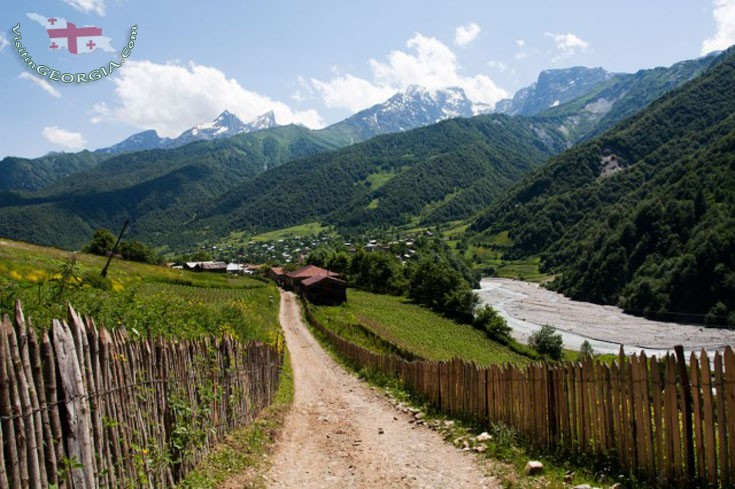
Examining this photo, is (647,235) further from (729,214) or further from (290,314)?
(290,314)

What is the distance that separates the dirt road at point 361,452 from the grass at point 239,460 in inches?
12.2

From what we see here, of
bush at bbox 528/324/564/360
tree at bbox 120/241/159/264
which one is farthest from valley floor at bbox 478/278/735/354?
tree at bbox 120/241/159/264

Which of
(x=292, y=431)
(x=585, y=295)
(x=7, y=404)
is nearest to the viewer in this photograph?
(x=7, y=404)

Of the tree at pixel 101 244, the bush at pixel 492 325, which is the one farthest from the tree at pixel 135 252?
the bush at pixel 492 325

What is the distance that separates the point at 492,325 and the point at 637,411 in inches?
2402

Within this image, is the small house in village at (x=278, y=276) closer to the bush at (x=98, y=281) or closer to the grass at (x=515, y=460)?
the bush at (x=98, y=281)

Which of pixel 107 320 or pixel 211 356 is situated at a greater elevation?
pixel 107 320

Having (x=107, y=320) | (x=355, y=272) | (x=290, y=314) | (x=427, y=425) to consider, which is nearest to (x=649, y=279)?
(x=355, y=272)

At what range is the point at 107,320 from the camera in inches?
344

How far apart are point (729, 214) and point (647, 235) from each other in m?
20.8

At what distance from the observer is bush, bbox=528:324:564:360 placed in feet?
190

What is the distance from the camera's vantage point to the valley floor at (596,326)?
6228 centimetres

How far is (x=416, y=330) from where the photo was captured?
5712 cm

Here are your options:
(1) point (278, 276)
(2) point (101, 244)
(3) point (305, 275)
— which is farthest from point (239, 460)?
(1) point (278, 276)
